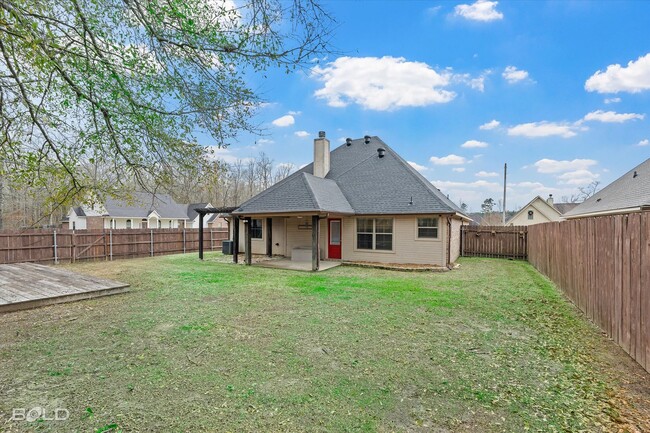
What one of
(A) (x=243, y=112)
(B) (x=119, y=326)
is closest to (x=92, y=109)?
(A) (x=243, y=112)

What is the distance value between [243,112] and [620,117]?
79.2ft

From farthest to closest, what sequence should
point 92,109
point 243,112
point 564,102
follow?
point 564,102
point 243,112
point 92,109

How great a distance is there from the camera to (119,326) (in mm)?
5289

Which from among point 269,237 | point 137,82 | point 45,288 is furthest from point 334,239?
point 137,82

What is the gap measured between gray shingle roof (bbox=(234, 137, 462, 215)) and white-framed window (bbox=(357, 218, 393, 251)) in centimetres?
60

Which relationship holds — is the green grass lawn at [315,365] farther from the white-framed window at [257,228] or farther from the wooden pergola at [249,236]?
the white-framed window at [257,228]

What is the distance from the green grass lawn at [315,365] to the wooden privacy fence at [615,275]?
30cm

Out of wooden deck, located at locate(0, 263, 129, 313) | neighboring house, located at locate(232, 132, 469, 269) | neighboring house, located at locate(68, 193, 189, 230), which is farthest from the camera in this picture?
neighboring house, located at locate(68, 193, 189, 230)

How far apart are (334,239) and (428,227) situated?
4058mm

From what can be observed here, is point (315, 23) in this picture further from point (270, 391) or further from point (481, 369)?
point (481, 369)

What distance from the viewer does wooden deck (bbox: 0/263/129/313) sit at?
6441mm

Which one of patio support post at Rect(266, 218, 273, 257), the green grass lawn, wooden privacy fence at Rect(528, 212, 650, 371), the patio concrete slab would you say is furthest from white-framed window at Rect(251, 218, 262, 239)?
wooden privacy fence at Rect(528, 212, 650, 371)

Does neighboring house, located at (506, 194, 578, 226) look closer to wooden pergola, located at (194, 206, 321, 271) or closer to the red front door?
the red front door

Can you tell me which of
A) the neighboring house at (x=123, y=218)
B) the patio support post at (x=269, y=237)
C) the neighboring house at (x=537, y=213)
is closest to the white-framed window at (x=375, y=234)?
the patio support post at (x=269, y=237)
